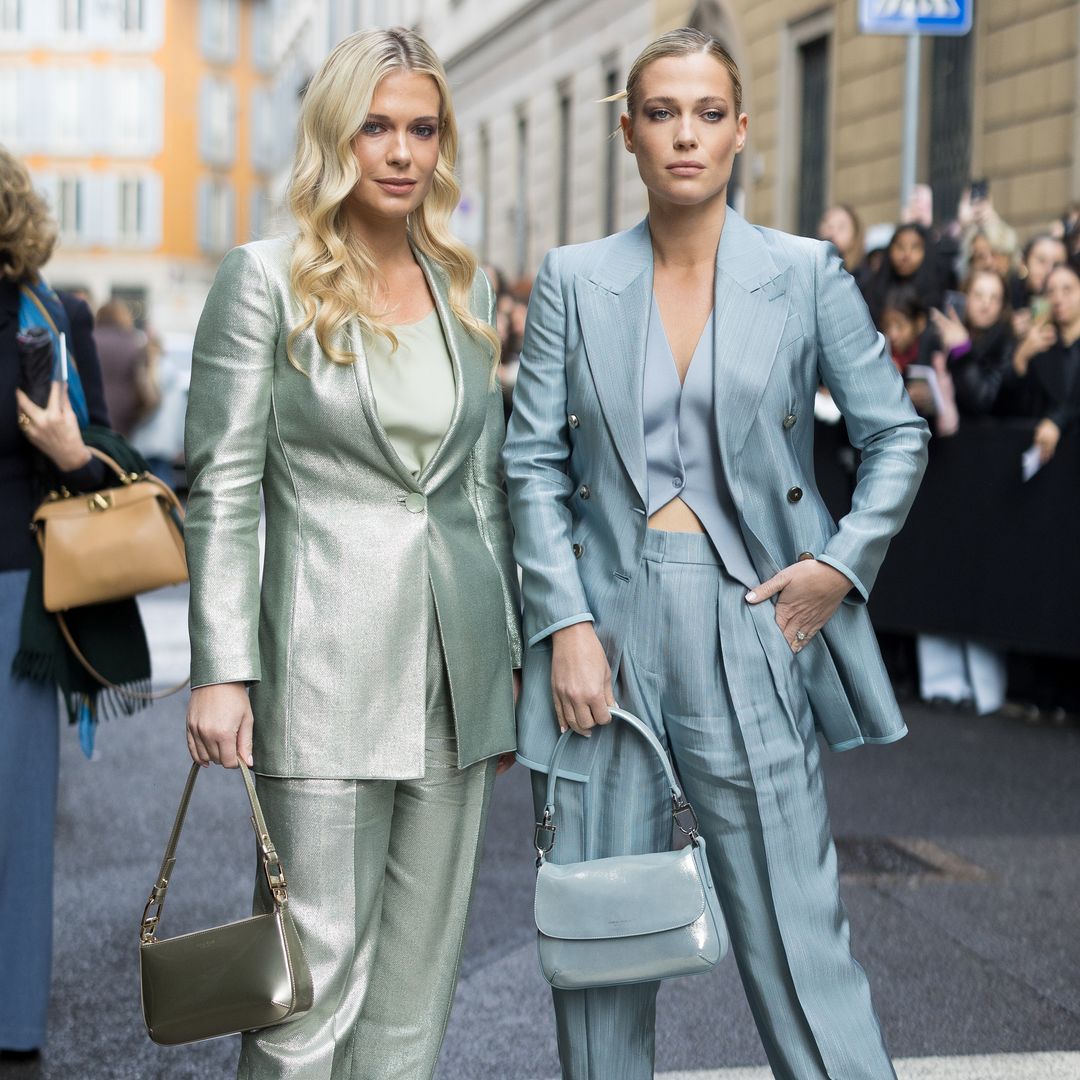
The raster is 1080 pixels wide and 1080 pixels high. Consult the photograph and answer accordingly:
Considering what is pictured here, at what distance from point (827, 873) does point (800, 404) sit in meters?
0.80

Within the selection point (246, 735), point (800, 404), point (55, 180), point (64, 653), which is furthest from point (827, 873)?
point (55, 180)

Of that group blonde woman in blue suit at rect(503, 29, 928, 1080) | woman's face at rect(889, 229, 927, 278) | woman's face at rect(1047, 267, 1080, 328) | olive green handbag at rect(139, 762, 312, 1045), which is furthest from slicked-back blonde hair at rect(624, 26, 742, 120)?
woman's face at rect(889, 229, 927, 278)

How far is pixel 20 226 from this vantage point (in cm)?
404

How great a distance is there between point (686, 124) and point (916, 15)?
6824 millimetres

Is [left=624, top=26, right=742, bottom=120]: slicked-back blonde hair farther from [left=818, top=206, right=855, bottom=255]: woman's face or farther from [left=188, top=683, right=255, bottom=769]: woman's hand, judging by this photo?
[left=818, top=206, right=855, bottom=255]: woman's face

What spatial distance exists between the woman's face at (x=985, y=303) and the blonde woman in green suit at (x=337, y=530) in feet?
20.7

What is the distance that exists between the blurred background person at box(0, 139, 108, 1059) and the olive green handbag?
4.12 ft

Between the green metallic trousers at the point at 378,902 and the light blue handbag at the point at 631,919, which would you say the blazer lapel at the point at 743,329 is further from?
the green metallic trousers at the point at 378,902

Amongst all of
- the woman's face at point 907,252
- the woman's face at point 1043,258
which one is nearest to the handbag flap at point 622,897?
the woman's face at point 1043,258

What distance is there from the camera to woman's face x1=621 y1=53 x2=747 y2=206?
297cm

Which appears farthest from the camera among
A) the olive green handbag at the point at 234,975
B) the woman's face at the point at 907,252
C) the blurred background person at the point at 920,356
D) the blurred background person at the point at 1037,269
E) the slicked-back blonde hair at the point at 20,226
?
the woman's face at the point at 907,252

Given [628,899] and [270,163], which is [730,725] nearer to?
[628,899]

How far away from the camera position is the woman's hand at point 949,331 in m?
8.98

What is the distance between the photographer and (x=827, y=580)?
3057 millimetres
